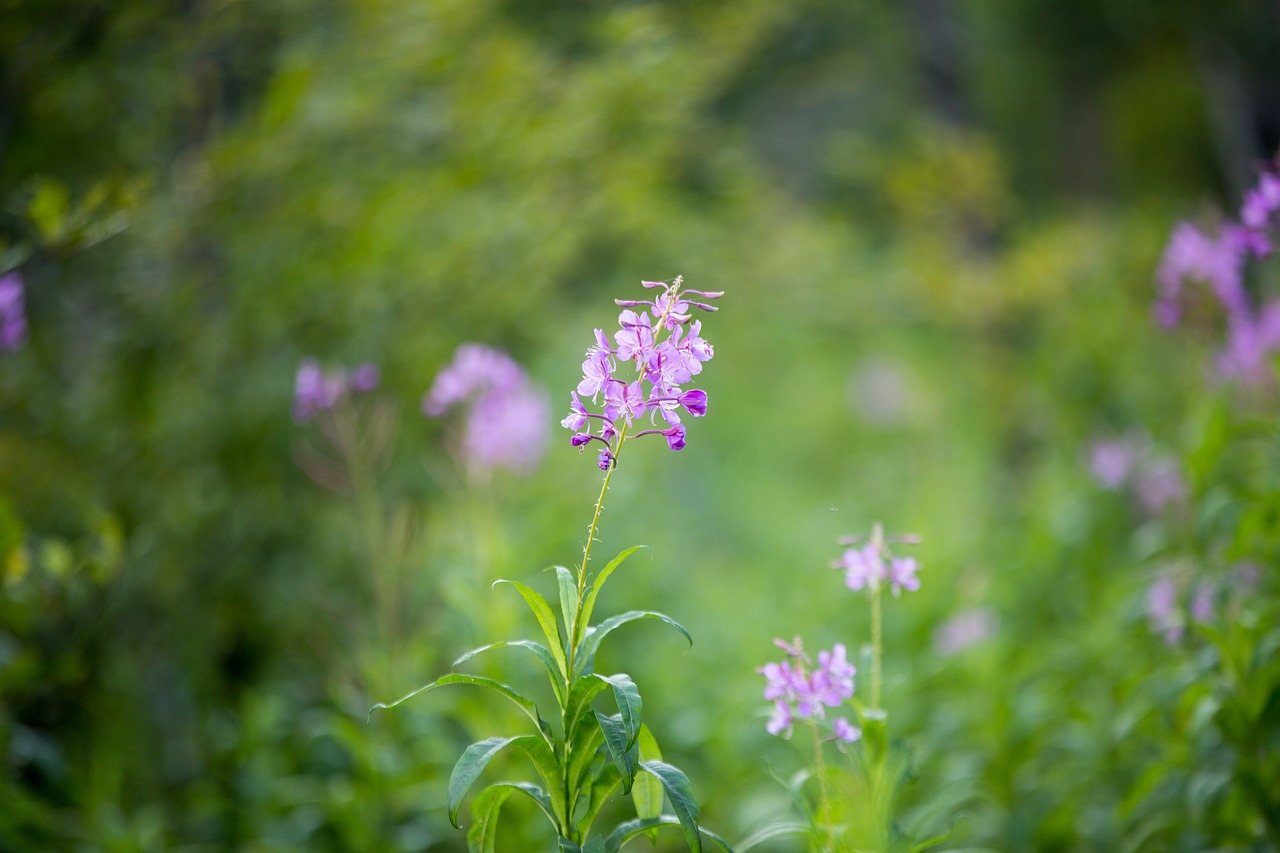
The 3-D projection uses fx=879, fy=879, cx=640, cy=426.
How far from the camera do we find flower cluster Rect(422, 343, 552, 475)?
8.87 ft

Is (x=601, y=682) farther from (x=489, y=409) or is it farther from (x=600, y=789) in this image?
(x=489, y=409)

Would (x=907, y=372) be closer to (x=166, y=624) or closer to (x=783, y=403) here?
(x=783, y=403)

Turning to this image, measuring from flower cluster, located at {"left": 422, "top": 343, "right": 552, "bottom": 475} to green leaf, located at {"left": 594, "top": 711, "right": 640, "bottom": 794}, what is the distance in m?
1.54

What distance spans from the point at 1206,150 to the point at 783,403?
4789 millimetres

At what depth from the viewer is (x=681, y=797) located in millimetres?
1312

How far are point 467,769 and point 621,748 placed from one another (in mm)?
231

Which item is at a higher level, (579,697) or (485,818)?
(579,697)

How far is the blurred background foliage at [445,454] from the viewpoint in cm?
252

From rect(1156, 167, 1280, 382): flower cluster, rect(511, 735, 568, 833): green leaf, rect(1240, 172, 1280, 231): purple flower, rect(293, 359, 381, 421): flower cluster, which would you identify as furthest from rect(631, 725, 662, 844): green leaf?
rect(1156, 167, 1280, 382): flower cluster

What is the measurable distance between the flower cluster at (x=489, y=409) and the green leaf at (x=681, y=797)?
5.15ft

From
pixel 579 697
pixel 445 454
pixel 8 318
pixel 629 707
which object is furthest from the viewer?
pixel 445 454

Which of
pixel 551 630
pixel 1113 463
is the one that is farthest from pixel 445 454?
pixel 1113 463

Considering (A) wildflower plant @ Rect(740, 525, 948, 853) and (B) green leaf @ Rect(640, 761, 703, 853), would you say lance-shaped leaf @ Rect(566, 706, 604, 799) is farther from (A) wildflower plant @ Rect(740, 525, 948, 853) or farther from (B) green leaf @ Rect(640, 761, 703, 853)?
(A) wildflower plant @ Rect(740, 525, 948, 853)

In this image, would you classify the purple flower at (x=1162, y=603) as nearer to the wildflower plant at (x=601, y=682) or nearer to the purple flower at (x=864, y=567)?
the purple flower at (x=864, y=567)
